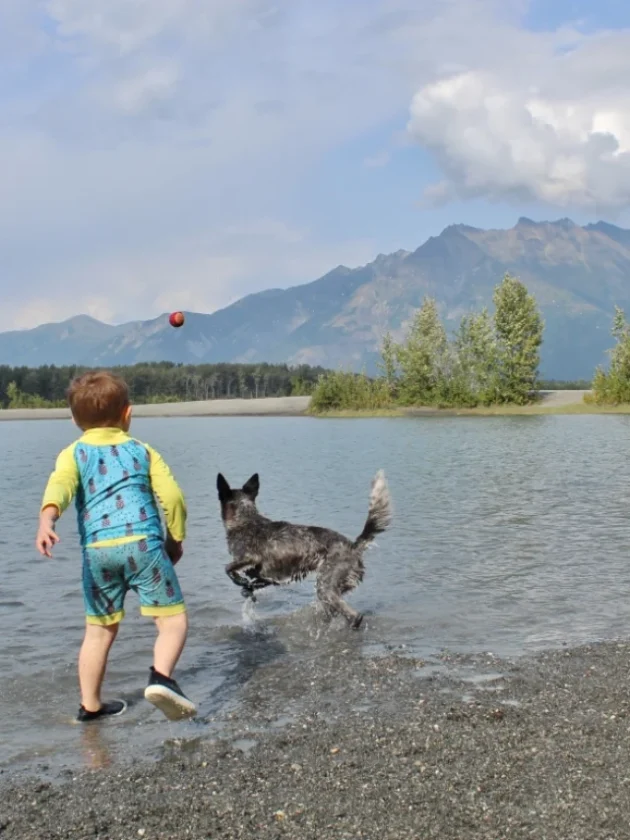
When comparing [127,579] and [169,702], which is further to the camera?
[127,579]

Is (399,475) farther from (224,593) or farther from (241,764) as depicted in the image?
(241,764)

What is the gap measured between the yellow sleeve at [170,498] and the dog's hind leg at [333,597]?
12.3ft

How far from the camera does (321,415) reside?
10306cm

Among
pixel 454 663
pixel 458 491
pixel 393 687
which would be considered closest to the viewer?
pixel 393 687

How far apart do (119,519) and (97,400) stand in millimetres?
906

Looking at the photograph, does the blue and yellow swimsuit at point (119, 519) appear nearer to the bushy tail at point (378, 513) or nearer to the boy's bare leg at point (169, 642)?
the boy's bare leg at point (169, 642)

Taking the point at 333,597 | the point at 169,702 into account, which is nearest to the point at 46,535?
the point at 169,702

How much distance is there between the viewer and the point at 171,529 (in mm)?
6699

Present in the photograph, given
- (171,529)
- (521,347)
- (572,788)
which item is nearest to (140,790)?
(171,529)

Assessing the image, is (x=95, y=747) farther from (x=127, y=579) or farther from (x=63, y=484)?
(x=63, y=484)

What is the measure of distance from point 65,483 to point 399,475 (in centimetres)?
2301

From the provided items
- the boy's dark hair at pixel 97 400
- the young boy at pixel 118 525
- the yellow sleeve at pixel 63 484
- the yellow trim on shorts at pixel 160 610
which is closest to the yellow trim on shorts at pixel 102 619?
the young boy at pixel 118 525

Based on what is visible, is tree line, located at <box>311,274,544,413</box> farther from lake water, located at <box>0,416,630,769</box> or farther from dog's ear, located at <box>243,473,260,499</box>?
dog's ear, located at <box>243,473,260,499</box>

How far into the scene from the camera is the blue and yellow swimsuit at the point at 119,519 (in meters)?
6.52
